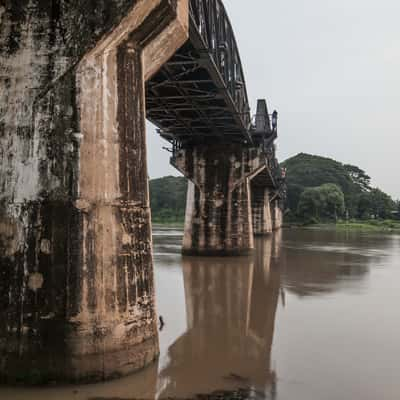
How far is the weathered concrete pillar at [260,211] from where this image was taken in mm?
54678

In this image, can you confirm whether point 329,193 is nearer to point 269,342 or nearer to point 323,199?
point 323,199

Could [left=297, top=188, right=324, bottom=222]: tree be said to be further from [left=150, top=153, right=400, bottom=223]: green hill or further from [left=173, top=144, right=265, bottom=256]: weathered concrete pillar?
[left=173, top=144, right=265, bottom=256]: weathered concrete pillar

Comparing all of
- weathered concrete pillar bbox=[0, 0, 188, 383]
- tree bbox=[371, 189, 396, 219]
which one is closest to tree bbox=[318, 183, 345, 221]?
tree bbox=[371, 189, 396, 219]

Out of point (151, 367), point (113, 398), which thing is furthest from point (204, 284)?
point (113, 398)

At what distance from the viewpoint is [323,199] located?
102 m

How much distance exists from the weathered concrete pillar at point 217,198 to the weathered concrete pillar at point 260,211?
89.0ft

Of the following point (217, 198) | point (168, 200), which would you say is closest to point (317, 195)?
point (168, 200)

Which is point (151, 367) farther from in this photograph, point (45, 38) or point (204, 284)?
point (204, 284)

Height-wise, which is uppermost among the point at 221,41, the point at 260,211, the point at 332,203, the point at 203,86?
the point at 221,41

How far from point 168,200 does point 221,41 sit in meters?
97.3

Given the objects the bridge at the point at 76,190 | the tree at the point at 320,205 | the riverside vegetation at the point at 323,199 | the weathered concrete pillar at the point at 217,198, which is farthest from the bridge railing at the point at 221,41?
the tree at the point at 320,205

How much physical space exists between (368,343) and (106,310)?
18.4 ft

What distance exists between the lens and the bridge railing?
13.9m

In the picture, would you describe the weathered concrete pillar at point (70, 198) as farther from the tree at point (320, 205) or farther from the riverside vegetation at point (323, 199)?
the tree at point (320, 205)
